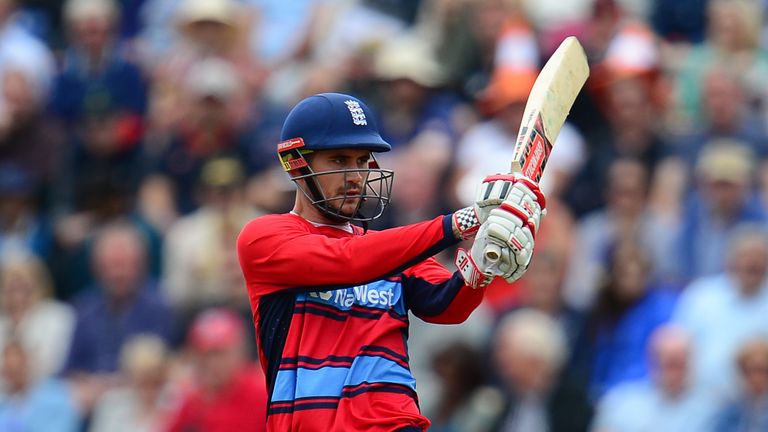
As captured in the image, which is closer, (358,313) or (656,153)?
(358,313)

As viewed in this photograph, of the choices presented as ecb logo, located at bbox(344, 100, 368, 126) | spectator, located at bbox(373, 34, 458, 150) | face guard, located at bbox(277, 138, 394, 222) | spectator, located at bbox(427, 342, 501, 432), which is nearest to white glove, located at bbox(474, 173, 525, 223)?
face guard, located at bbox(277, 138, 394, 222)

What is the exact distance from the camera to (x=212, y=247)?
11086mm

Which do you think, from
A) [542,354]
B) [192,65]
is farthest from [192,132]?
[542,354]

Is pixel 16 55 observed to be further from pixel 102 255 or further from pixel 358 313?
pixel 358 313

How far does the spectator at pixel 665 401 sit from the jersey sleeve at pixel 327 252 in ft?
12.3

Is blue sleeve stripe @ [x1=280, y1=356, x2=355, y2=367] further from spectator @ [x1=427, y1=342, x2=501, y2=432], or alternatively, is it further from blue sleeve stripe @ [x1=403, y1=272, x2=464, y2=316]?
spectator @ [x1=427, y1=342, x2=501, y2=432]

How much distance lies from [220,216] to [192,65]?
221 cm

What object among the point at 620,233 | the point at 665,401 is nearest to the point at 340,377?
the point at 665,401

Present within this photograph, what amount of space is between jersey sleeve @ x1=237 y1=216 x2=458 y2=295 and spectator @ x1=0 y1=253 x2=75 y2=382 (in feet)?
17.6

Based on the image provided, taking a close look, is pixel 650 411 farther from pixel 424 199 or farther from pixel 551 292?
pixel 424 199

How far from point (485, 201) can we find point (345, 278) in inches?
23.8

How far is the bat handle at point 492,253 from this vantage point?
5.48 metres

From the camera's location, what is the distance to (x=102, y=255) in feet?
37.3

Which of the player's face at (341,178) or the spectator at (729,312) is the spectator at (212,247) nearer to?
the spectator at (729,312)
